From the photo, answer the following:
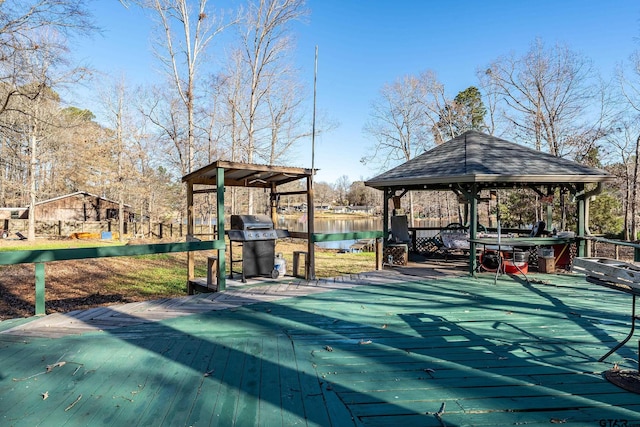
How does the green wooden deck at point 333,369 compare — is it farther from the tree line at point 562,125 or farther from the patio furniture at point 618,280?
the tree line at point 562,125

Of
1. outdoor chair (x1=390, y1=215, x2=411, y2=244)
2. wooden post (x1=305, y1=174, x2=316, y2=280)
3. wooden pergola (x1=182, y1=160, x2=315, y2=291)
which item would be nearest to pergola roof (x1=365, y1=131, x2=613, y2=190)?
outdoor chair (x1=390, y1=215, x2=411, y2=244)

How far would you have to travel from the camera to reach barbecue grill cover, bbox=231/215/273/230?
17.8 feet

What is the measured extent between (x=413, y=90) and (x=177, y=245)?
941 inches

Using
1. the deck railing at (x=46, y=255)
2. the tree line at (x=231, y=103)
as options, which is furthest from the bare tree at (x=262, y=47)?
the deck railing at (x=46, y=255)

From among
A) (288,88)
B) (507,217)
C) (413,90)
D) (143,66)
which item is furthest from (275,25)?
(507,217)

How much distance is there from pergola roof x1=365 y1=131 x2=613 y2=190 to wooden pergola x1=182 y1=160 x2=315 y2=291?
92.5 inches

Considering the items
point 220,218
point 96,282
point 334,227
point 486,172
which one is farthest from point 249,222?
point 334,227

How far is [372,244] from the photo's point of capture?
20750mm

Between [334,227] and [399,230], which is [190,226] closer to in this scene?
[399,230]

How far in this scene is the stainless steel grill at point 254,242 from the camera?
5.42 m

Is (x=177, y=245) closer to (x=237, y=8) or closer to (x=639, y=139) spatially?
(x=237, y=8)

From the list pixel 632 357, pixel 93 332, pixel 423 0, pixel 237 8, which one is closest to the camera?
pixel 632 357

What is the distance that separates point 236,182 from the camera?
21.7ft

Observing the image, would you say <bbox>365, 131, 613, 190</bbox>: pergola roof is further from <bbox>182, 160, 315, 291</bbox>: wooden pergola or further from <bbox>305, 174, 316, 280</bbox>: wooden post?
<bbox>182, 160, 315, 291</bbox>: wooden pergola
